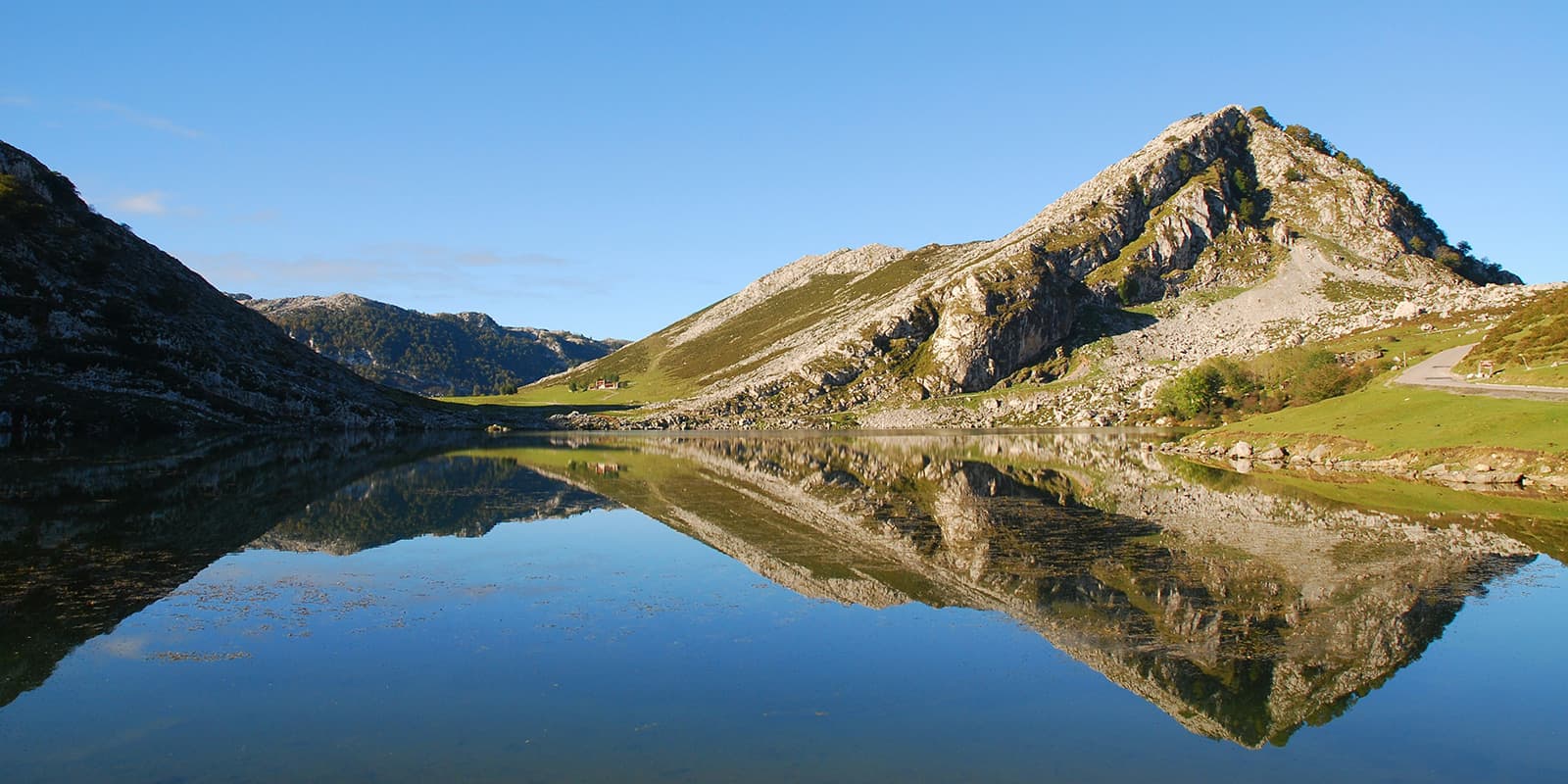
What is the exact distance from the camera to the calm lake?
13.1 metres

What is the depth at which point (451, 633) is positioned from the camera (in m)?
20.2

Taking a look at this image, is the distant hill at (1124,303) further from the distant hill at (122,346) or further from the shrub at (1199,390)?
the distant hill at (122,346)

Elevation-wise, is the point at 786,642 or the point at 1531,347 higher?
the point at 1531,347

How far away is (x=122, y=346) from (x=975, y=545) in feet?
360

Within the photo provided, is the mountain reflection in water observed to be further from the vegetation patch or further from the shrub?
the shrub

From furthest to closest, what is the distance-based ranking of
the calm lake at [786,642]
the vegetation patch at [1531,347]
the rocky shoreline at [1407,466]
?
1. the vegetation patch at [1531,347]
2. the rocky shoreline at [1407,466]
3. the calm lake at [786,642]

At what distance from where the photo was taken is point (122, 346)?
102062 millimetres

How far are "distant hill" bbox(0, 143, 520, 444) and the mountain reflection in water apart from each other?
31.9 m

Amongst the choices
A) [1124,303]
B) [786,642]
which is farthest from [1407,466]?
[1124,303]

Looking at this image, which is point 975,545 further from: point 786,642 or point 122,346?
point 122,346

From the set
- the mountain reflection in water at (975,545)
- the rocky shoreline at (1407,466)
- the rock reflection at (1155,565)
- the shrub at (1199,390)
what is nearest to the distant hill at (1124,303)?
the shrub at (1199,390)

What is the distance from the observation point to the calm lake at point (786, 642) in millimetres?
13070

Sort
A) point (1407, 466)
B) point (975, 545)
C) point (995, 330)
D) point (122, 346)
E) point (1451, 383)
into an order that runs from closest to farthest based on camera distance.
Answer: point (975, 545)
point (1407, 466)
point (1451, 383)
point (122, 346)
point (995, 330)

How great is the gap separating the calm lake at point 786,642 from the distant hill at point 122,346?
52447mm
